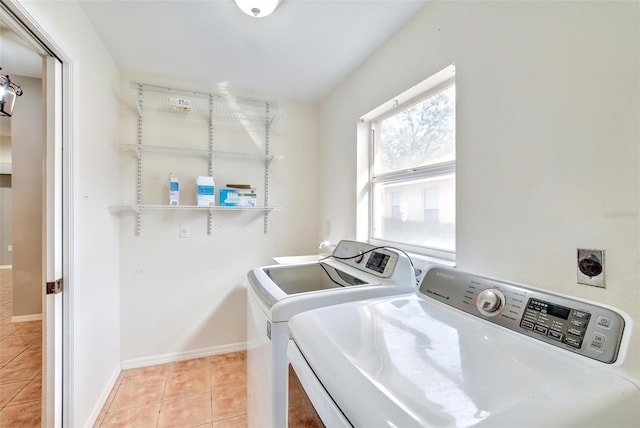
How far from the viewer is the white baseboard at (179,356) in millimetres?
2246

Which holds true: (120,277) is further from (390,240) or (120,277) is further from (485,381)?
(485,381)

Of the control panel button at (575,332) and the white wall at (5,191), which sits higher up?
the white wall at (5,191)

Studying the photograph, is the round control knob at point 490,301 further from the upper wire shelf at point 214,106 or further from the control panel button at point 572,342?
the upper wire shelf at point 214,106

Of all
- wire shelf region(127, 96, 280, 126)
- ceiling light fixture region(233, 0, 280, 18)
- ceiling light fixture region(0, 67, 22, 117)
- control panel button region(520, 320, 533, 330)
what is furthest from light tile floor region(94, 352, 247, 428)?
ceiling light fixture region(233, 0, 280, 18)

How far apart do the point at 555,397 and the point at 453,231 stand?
1015 millimetres

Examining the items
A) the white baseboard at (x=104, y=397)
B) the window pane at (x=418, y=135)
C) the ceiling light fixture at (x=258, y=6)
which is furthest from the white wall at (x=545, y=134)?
the white baseboard at (x=104, y=397)

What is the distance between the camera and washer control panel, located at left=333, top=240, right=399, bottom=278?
132cm

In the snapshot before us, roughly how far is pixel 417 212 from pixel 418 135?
0.48 meters

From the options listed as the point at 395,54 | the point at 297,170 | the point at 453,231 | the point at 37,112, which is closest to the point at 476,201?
the point at 453,231

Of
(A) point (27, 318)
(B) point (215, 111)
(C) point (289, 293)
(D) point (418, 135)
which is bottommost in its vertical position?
(A) point (27, 318)

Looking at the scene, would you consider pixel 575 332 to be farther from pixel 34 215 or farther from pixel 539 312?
pixel 34 215

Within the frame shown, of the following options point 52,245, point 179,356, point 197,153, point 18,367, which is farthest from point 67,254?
point 179,356

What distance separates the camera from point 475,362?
0.64 meters

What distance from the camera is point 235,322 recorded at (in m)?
2.53
